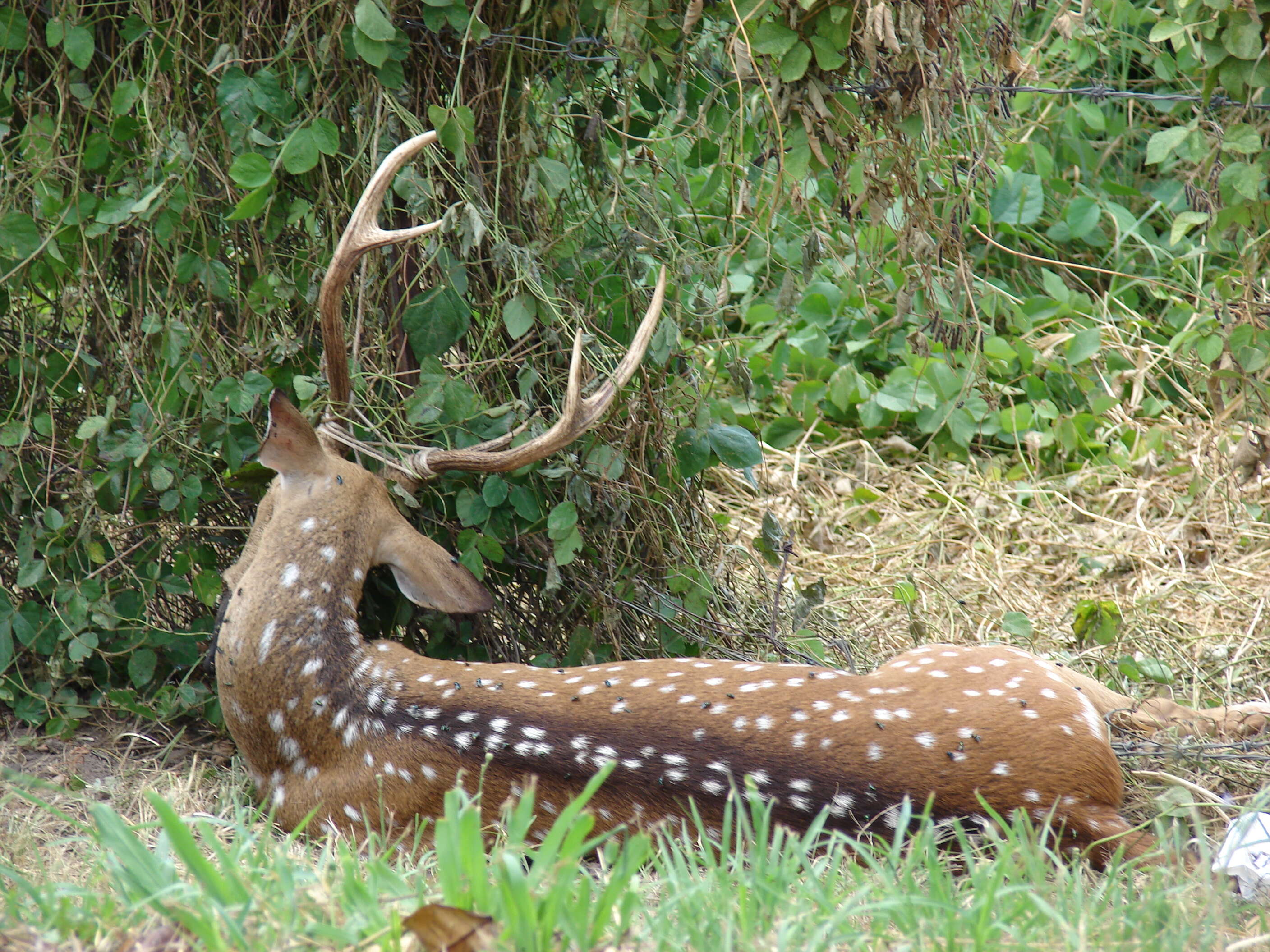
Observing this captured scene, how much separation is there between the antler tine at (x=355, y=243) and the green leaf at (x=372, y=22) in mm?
224

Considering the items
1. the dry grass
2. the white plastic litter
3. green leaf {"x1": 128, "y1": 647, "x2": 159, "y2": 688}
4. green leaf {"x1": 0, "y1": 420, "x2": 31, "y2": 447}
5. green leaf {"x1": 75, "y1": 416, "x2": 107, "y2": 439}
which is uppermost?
green leaf {"x1": 75, "y1": 416, "x2": 107, "y2": 439}

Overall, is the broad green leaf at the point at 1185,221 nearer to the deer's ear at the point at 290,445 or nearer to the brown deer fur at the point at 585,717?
the brown deer fur at the point at 585,717

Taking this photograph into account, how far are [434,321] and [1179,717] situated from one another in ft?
6.72

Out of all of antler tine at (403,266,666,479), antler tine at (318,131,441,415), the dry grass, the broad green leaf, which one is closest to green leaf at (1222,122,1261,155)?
the broad green leaf

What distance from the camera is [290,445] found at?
9.70ft

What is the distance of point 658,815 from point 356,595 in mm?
934

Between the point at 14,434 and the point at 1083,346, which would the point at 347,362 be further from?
the point at 1083,346

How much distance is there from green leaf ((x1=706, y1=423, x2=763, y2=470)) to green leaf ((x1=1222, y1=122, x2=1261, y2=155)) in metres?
1.27

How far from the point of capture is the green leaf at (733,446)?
3301 millimetres

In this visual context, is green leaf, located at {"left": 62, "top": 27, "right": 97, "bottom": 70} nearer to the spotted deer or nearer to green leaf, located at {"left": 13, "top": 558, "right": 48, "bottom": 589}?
the spotted deer

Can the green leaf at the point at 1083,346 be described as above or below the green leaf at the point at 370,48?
below

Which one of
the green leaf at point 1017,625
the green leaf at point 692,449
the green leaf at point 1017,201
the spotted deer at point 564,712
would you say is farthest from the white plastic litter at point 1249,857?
the green leaf at point 1017,201

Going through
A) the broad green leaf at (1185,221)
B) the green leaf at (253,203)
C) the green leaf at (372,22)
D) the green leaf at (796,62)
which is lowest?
the broad green leaf at (1185,221)

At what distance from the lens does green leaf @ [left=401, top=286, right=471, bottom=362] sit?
3.02m
